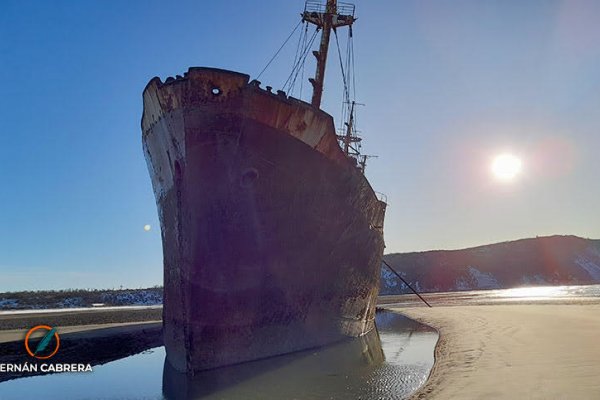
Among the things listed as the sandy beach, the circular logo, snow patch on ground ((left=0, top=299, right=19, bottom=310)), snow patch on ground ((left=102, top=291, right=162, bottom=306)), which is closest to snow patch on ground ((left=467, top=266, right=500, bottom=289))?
snow patch on ground ((left=102, top=291, right=162, bottom=306))

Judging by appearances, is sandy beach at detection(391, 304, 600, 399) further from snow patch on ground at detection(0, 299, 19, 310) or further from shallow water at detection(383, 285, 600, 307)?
snow patch on ground at detection(0, 299, 19, 310)

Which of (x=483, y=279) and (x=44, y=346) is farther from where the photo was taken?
(x=483, y=279)

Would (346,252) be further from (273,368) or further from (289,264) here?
(273,368)

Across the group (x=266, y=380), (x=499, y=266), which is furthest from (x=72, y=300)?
(x=499, y=266)

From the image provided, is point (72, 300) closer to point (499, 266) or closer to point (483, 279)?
point (483, 279)

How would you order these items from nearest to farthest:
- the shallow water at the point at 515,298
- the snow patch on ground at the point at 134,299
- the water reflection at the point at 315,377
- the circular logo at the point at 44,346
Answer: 1. the water reflection at the point at 315,377
2. the circular logo at the point at 44,346
3. the shallow water at the point at 515,298
4. the snow patch on ground at the point at 134,299

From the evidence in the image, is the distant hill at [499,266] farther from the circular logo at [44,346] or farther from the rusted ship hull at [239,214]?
the rusted ship hull at [239,214]

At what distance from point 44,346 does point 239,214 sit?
23.6ft

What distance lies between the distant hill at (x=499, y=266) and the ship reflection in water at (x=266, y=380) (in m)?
58.6

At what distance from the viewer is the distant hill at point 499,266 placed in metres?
68.4

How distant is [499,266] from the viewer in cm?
7394

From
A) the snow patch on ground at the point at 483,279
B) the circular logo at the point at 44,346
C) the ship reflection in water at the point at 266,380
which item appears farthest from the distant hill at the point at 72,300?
the snow patch on ground at the point at 483,279

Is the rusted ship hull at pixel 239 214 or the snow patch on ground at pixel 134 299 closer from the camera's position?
the rusted ship hull at pixel 239 214

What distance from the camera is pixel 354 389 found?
6.47 metres
